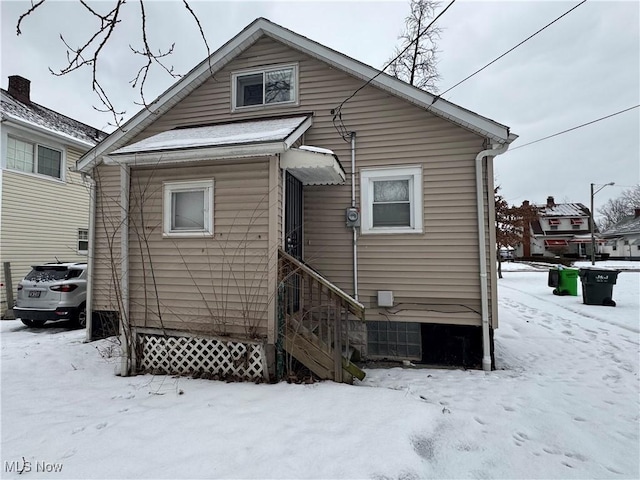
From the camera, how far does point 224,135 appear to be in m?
5.28

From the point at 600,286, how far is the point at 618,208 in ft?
234

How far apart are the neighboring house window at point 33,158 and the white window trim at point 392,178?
11426mm

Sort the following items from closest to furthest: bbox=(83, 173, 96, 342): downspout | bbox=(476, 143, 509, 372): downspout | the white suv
Result: bbox=(476, 143, 509, 372): downspout, bbox=(83, 173, 96, 342): downspout, the white suv

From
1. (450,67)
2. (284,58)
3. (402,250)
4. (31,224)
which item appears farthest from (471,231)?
(31,224)

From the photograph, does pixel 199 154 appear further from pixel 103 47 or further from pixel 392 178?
pixel 392 178

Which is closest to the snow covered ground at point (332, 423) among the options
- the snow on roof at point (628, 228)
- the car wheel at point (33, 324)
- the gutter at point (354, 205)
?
the gutter at point (354, 205)

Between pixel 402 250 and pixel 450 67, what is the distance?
1082 cm

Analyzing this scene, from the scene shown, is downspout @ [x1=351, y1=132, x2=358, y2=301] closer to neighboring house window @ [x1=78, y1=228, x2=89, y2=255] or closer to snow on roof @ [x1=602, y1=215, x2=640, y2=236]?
neighboring house window @ [x1=78, y1=228, x2=89, y2=255]

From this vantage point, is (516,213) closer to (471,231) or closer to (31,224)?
(471,231)

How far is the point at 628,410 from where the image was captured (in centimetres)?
376

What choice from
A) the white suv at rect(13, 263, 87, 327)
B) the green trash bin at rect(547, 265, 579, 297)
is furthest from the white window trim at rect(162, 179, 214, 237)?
the green trash bin at rect(547, 265, 579, 297)

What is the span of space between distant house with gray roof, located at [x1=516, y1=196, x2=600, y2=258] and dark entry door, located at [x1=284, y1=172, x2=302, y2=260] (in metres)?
43.1

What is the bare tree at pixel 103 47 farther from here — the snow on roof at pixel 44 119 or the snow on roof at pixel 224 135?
the snow on roof at pixel 44 119

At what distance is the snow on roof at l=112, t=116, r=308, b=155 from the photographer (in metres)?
4.68
